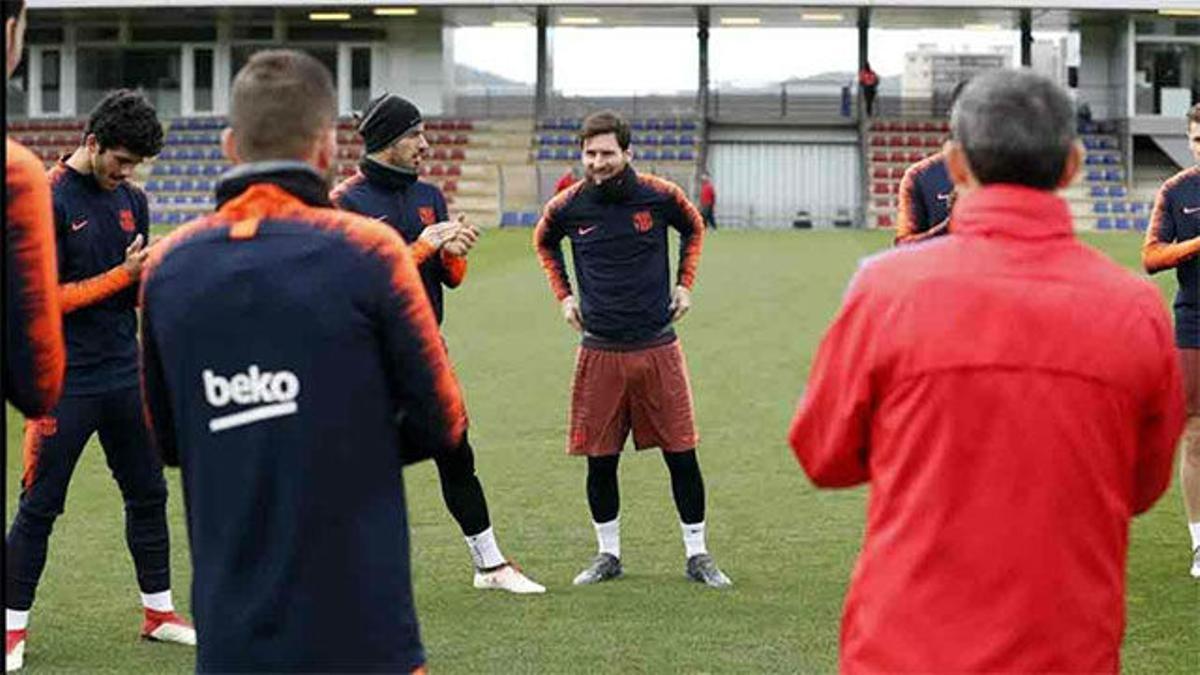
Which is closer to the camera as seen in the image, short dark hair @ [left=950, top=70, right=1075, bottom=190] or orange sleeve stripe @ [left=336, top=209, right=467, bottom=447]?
short dark hair @ [left=950, top=70, right=1075, bottom=190]

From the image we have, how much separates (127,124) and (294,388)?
3651 mm

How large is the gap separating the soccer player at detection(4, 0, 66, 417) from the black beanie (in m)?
4.08

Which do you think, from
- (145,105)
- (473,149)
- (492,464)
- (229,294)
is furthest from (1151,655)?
(473,149)

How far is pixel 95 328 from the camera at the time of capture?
7.73 metres

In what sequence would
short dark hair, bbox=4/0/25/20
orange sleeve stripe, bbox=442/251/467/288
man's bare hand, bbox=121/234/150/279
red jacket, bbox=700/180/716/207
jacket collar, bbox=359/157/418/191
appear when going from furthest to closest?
red jacket, bbox=700/180/716/207, jacket collar, bbox=359/157/418/191, orange sleeve stripe, bbox=442/251/467/288, man's bare hand, bbox=121/234/150/279, short dark hair, bbox=4/0/25/20

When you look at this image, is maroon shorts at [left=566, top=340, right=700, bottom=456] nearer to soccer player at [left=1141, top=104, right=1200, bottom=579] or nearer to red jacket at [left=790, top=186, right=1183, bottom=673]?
soccer player at [left=1141, top=104, right=1200, bottom=579]

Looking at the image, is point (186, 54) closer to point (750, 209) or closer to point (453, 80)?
point (453, 80)

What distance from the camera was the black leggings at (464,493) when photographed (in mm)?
9352

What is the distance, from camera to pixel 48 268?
4.52m

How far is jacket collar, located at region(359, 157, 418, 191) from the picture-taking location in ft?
28.9

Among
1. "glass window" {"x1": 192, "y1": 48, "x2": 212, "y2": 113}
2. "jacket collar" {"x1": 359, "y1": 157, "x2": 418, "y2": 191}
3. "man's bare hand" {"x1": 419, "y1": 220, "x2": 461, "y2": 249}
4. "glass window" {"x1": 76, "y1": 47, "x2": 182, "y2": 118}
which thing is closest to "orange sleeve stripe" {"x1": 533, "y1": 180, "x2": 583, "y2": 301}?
"jacket collar" {"x1": 359, "y1": 157, "x2": 418, "y2": 191}

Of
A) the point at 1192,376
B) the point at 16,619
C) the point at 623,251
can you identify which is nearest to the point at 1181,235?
the point at 1192,376

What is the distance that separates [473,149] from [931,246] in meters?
50.8

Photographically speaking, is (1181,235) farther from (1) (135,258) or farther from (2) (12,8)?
(2) (12,8)
